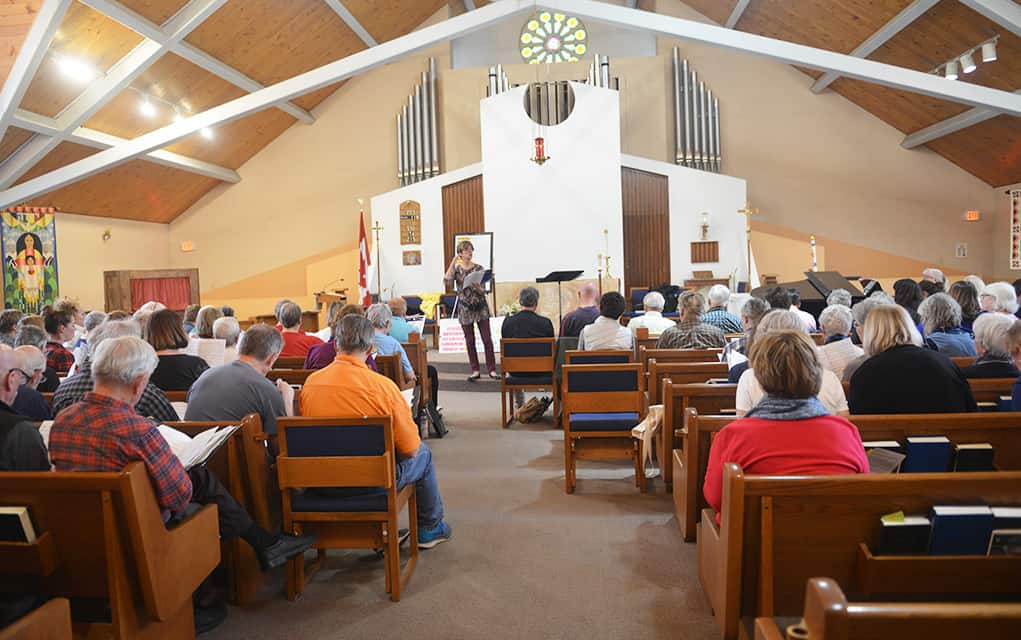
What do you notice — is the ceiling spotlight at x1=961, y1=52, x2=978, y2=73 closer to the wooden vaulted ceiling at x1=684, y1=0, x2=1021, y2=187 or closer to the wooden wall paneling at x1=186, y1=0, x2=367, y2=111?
the wooden vaulted ceiling at x1=684, y1=0, x2=1021, y2=187

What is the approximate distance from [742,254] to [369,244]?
251 inches

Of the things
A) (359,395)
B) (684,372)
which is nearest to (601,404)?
(684,372)

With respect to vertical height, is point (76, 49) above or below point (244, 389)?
above

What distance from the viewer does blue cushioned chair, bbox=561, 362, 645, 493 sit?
3971mm

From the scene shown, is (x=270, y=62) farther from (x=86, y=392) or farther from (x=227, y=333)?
(x=86, y=392)

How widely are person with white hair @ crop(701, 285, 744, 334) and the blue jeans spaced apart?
2.63m

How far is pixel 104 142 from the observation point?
998 cm

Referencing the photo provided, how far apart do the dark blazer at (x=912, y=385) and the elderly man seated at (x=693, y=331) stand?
5.86ft

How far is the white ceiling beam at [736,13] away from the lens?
37.1 ft

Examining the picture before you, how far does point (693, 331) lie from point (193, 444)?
309cm

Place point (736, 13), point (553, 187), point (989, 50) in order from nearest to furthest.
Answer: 1. point (989, 50)
2. point (736, 13)
3. point (553, 187)

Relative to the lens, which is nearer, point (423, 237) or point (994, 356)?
point (994, 356)

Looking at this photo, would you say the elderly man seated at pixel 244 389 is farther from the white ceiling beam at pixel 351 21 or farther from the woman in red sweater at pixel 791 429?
the white ceiling beam at pixel 351 21

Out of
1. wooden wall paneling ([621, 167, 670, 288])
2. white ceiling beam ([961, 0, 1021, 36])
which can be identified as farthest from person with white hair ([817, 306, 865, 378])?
wooden wall paneling ([621, 167, 670, 288])
